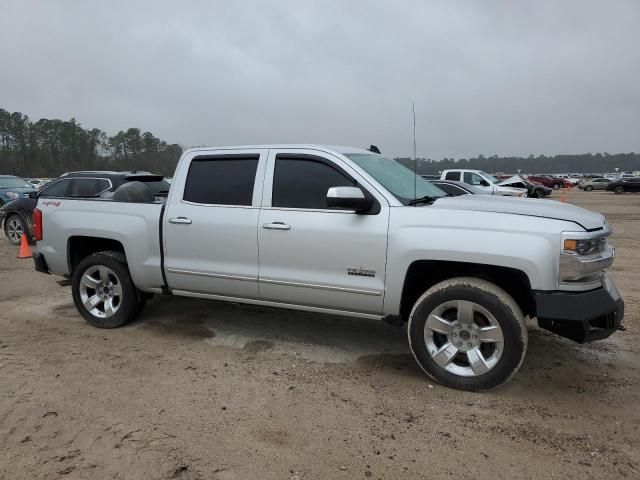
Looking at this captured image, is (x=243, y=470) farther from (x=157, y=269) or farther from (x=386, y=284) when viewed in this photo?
(x=157, y=269)

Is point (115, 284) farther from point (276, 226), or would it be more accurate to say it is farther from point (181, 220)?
point (276, 226)

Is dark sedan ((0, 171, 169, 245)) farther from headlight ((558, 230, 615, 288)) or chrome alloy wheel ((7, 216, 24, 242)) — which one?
headlight ((558, 230, 615, 288))

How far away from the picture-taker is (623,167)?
122750mm

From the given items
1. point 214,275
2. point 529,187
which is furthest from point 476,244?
point 529,187

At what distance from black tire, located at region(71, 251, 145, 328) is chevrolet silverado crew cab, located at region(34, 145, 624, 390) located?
0.05 ft

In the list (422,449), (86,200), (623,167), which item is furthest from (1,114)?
(623,167)

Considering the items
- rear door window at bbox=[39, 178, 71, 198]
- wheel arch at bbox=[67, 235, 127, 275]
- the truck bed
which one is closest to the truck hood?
the truck bed

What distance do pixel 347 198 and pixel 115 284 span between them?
9.53 ft

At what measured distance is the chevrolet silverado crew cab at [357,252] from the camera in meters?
3.40

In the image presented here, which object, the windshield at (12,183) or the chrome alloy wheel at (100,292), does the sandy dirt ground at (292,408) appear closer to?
the chrome alloy wheel at (100,292)

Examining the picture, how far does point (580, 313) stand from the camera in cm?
327

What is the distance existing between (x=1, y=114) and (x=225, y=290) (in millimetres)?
74556

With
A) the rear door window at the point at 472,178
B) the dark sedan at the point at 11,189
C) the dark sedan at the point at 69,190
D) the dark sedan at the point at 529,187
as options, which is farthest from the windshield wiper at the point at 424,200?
the dark sedan at the point at 529,187

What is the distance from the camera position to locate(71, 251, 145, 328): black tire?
4.98 metres
